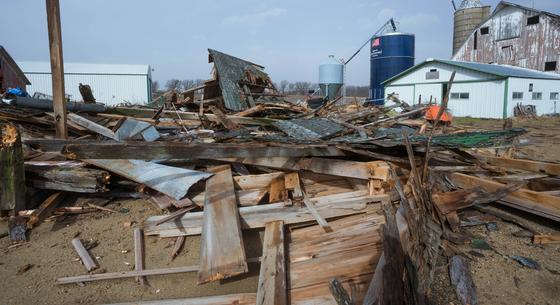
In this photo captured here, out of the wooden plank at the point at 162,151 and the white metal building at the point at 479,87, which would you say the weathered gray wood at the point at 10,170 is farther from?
the white metal building at the point at 479,87

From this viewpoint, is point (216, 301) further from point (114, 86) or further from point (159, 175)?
point (114, 86)

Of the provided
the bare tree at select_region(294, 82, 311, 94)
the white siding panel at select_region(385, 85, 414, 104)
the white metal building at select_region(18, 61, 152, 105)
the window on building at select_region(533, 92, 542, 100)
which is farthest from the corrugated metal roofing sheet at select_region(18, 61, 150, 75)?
the window on building at select_region(533, 92, 542, 100)

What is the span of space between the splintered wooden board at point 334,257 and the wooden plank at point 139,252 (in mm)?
1273

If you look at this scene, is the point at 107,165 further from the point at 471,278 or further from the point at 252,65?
the point at 252,65

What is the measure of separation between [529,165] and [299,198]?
3.53 metres

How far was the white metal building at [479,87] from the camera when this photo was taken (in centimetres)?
1816

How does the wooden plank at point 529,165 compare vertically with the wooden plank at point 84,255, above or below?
above

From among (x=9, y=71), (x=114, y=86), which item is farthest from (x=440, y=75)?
(x=114, y=86)

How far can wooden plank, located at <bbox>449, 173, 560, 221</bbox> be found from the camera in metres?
3.43

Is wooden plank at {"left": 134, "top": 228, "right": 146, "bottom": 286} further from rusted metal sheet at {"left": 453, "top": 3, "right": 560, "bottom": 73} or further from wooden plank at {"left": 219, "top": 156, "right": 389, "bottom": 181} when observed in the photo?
rusted metal sheet at {"left": 453, "top": 3, "right": 560, "bottom": 73}

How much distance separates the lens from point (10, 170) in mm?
3473

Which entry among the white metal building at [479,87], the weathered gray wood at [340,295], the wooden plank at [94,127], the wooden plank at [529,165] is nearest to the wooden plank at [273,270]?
the weathered gray wood at [340,295]

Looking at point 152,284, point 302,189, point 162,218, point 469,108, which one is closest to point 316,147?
point 302,189

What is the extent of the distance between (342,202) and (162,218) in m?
1.87
